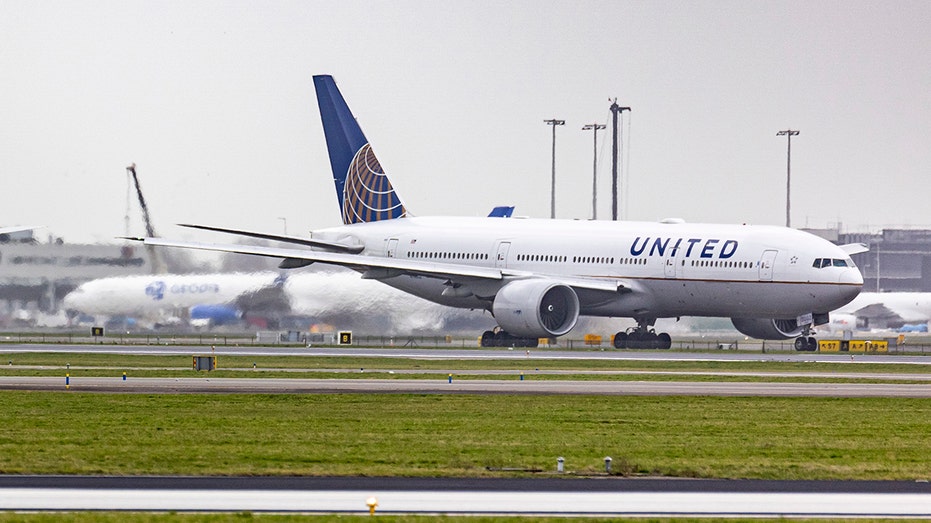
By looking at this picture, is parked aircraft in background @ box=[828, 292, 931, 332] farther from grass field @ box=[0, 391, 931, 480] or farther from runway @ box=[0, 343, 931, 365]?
grass field @ box=[0, 391, 931, 480]

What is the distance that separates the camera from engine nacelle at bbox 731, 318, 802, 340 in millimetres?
70375

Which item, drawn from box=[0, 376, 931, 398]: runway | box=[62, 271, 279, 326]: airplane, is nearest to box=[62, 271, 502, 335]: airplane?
box=[62, 271, 279, 326]: airplane

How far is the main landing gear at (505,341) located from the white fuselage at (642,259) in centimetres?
142

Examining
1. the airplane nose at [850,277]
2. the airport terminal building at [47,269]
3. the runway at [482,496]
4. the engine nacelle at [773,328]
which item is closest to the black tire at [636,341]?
the engine nacelle at [773,328]

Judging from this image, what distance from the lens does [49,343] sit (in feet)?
236

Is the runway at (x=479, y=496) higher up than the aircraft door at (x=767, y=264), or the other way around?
the aircraft door at (x=767, y=264)

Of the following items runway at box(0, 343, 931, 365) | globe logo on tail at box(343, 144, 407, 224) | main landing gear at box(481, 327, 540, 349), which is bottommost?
runway at box(0, 343, 931, 365)

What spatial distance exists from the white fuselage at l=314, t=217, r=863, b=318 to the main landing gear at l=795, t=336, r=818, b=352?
403 cm

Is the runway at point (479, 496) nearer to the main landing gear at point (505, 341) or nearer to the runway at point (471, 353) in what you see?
the runway at point (471, 353)

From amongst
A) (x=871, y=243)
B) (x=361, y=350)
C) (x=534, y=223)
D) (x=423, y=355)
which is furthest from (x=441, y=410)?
(x=871, y=243)

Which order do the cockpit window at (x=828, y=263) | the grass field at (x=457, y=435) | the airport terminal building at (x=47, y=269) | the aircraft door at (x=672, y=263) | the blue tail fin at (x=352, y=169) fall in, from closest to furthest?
the grass field at (x=457, y=435) → the cockpit window at (x=828, y=263) → the aircraft door at (x=672, y=263) → the airport terminal building at (x=47, y=269) → the blue tail fin at (x=352, y=169)

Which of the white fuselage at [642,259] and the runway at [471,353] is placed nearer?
the runway at [471,353]

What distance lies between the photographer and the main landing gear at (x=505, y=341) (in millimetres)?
71125

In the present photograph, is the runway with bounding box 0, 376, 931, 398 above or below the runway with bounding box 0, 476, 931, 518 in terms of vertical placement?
above
